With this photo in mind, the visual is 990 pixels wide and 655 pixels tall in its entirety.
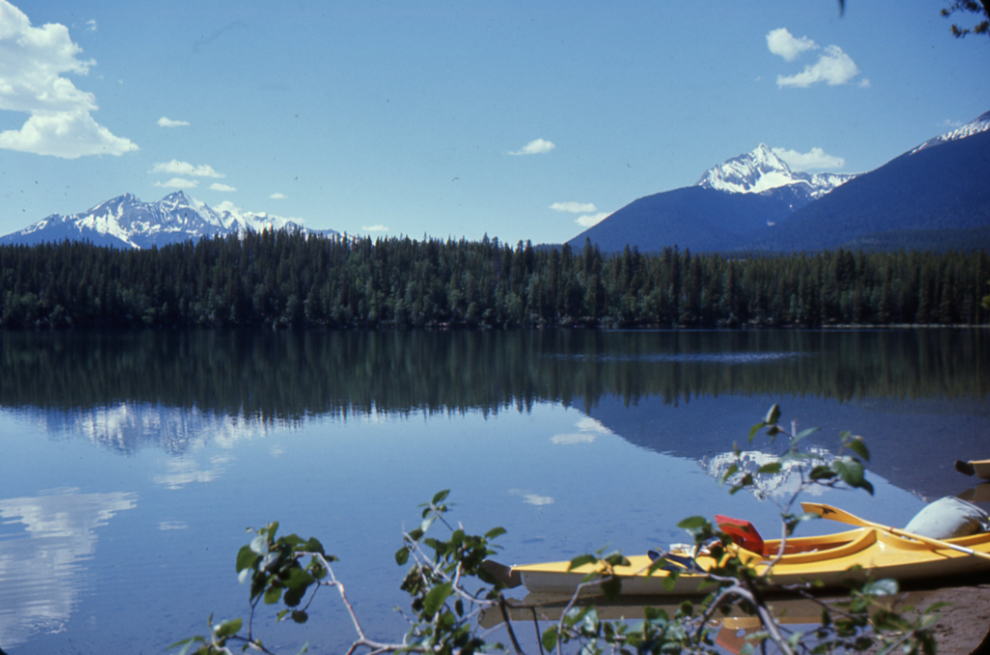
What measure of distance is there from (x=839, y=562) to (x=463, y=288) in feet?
386

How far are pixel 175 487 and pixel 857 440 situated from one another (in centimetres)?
1667

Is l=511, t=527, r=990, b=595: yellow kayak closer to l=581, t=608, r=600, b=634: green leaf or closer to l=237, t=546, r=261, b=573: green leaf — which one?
l=581, t=608, r=600, b=634: green leaf

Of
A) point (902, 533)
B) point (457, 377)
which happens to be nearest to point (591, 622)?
point (902, 533)

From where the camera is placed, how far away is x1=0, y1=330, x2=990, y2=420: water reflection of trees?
2900 centimetres

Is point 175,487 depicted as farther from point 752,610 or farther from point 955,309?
point 955,309

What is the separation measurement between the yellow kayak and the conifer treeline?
107 metres

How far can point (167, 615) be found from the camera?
30.8 feet

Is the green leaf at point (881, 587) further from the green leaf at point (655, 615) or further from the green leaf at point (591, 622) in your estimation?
the green leaf at point (591, 622)

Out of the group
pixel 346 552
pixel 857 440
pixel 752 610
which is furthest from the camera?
pixel 346 552

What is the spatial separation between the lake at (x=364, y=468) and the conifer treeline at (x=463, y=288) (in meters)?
77.0

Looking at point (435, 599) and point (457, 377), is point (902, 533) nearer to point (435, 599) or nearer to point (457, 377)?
point (435, 599)

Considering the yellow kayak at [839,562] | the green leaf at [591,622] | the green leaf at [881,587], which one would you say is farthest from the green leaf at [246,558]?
the yellow kayak at [839,562]

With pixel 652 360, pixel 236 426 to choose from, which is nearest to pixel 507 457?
pixel 236 426

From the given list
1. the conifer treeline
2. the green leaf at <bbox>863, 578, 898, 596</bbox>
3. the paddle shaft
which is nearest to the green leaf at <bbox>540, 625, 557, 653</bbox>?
the green leaf at <bbox>863, 578, 898, 596</bbox>
